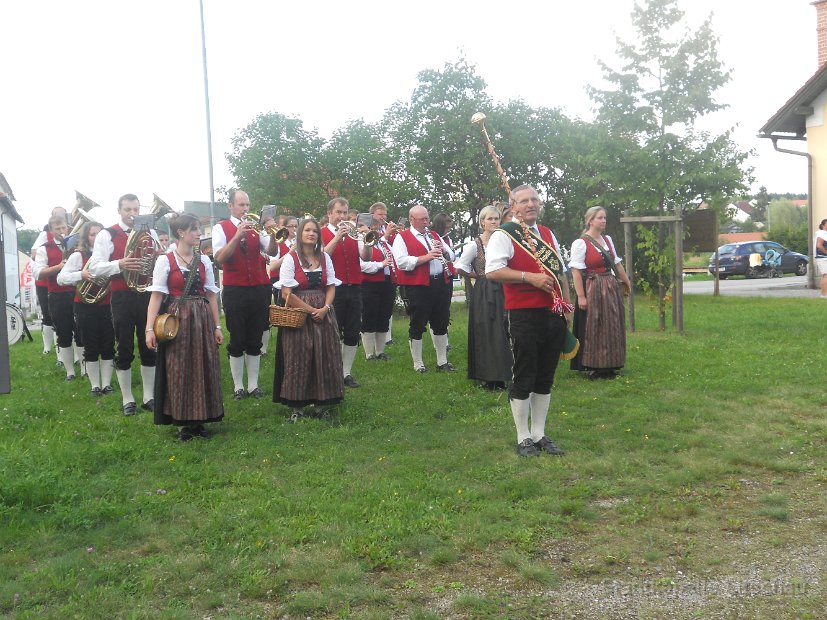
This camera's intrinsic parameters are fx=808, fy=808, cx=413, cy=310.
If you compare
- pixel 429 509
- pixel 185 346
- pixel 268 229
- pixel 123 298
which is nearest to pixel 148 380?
pixel 123 298

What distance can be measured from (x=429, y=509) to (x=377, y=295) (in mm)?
6061

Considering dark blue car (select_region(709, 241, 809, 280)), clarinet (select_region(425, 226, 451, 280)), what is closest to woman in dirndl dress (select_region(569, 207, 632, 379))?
clarinet (select_region(425, 226, 451, 280))

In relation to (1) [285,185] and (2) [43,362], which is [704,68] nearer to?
(1) [285,185]

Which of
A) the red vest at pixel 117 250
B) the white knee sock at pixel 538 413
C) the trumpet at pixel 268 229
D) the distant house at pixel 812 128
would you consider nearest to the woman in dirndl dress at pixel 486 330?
the trumpet at pixel 268 229

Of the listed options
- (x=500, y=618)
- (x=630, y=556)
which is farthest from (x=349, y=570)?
(x=630, y=556)

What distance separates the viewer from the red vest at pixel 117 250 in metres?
7.92

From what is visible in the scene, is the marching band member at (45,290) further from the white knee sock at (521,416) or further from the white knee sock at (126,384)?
the white knee sock at (521,416)

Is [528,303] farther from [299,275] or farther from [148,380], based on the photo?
[148,380]

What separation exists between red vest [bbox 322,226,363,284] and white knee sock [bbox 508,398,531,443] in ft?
12.4

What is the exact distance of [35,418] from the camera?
25.1 ft

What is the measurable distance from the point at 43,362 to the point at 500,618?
10.3m

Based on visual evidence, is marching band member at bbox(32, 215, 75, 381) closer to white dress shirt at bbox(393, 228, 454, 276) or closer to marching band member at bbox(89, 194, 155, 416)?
marching band member at bbox(89, 194, 155, 416)

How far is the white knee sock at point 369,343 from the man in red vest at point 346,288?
1384mm

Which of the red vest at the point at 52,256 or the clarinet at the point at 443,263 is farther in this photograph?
the red vest at the point at 52,256
